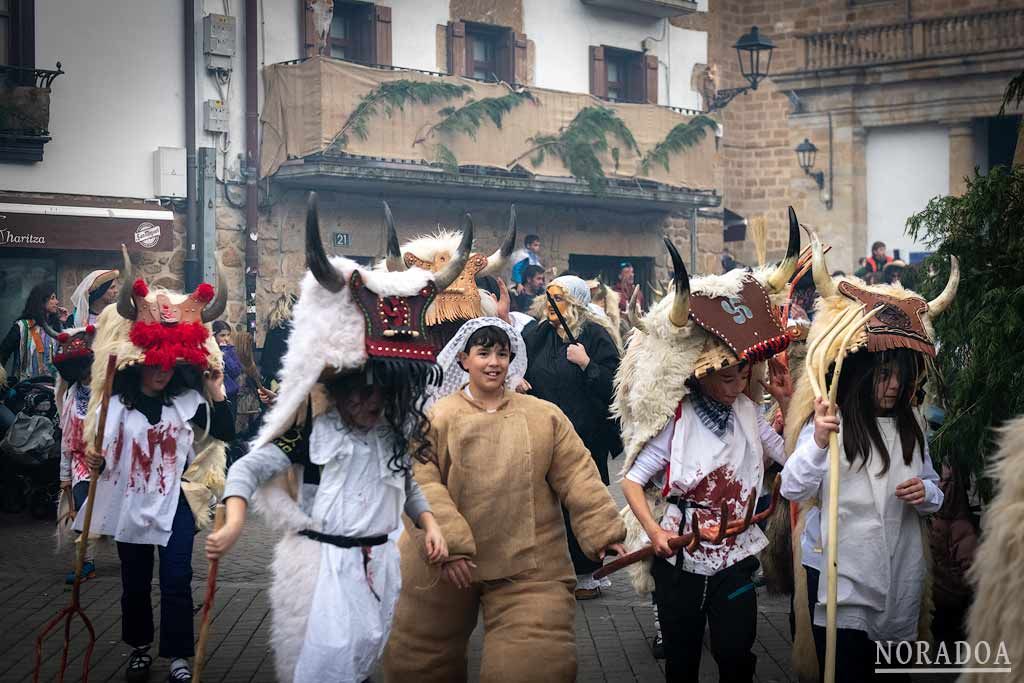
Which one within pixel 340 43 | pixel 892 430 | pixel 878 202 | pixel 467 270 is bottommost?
pixel 892 430

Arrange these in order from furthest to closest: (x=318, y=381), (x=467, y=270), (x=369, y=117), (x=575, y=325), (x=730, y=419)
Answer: (x=369, y=117) < (x=575, y=325) < (x=467, y=270) < (x=730, y=419) < (x=318, y=381)

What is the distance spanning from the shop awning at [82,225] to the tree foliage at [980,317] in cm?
1373

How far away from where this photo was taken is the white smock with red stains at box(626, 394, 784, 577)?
5.54m

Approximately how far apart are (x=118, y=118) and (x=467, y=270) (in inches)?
460

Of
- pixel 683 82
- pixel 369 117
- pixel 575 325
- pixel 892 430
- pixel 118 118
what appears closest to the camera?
pixel 892 430

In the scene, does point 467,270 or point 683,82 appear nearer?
point 467,270

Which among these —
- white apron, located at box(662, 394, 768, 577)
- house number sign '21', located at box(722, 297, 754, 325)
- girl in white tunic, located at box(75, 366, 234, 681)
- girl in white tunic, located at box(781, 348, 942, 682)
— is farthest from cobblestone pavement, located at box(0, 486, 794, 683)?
house number sign '21', located at box(722, 297, 754, 325)

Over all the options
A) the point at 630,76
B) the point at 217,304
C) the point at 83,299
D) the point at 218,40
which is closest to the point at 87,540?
the point at 217,304

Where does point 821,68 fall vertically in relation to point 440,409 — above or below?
above

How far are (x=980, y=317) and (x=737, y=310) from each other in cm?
120

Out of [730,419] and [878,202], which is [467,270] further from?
[878,202]

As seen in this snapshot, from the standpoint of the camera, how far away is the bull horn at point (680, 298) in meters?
5.58

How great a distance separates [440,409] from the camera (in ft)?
18.7

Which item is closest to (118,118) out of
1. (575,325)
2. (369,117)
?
(369,117)
